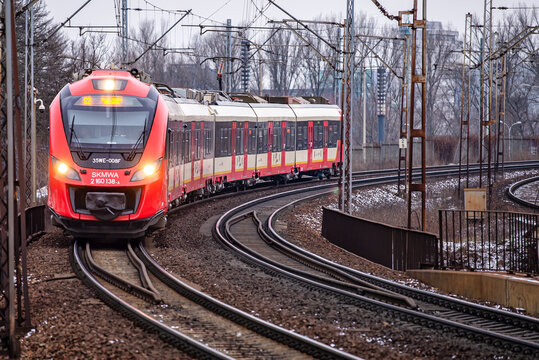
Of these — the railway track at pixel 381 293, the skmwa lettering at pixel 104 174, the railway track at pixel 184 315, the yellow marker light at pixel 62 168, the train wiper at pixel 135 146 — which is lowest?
the railway track at pixel 381 293

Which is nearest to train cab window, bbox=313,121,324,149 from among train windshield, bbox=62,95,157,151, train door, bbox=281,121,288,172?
train door, bbox=281,121,288,172

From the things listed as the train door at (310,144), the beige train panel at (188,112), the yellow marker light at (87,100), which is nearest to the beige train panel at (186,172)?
the beige train panel at (188,112)

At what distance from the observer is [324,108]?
143ft

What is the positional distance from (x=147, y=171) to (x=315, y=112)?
24610 millimetres

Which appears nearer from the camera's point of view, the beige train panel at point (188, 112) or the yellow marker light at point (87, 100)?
the yellow marker light at point (87, 100)

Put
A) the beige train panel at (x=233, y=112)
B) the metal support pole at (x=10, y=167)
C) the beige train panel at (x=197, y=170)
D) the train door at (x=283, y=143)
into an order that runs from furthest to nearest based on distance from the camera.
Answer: the train door at (x=283, y=143)
the beige train panel at (x=233, y=112)
the beige train panel at (x=197, y=170)
the metal support pole at (x=10, y=167)

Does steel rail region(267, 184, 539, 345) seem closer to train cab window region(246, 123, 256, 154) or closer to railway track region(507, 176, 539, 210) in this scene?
train cab window region(246, 123, 256, 154)

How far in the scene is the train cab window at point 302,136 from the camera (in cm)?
4012

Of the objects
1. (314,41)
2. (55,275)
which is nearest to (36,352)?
(55,275)

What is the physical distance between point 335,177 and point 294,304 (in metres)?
33.9

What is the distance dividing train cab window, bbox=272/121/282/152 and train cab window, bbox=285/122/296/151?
92 cm

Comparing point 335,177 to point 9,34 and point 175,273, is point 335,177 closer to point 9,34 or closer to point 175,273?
point 175,273

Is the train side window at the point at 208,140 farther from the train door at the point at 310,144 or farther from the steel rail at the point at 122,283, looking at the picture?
the train door at the point at 310,144

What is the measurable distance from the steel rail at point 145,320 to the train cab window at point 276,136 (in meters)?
21.7
